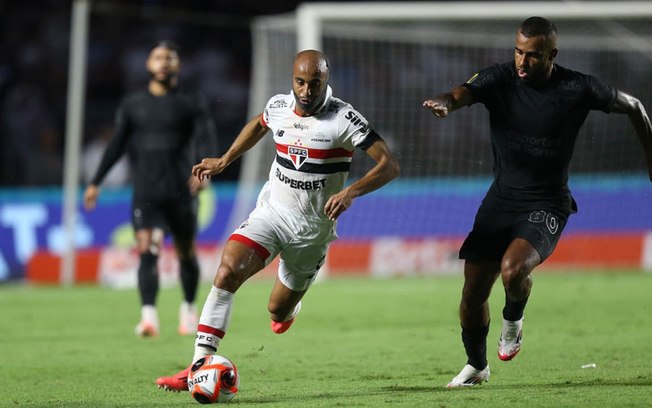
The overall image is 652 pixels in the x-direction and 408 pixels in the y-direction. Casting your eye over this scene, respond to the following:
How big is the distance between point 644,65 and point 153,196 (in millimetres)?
8830

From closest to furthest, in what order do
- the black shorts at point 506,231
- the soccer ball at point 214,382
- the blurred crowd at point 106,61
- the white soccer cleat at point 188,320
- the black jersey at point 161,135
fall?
the soccer ball at point 214,382
the black shorts at point 506,231
the white soccer cleat at point 188,320
the black jersey at point 161,135
the blurred crowd at point 106,61

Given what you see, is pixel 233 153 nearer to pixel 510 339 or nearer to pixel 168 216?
pixel 510 339

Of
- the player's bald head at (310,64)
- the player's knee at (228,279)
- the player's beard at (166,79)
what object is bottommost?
the player's knee at (228,279)

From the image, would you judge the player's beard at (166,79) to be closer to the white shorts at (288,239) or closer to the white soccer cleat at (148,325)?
the white soccer cleat at (148,325)

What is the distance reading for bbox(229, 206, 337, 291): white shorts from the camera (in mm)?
7430

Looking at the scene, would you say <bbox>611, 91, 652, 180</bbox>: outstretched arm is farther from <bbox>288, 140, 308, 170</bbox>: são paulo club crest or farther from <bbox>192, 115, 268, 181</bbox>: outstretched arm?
<bbox>192, 115, 268, 181</bbox>: outstretched arm

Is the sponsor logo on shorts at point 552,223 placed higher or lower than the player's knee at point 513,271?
higher

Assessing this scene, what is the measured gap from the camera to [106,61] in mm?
21438

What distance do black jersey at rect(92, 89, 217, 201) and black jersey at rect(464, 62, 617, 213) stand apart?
4.39 meters

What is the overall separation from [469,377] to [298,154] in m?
1.76

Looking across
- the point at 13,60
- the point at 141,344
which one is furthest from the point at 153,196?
the point at 13,60

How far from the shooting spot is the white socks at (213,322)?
276 inches

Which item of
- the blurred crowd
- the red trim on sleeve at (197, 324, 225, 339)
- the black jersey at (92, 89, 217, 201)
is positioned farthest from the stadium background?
the red trim on sleeve at (197, 324, 225, 339)

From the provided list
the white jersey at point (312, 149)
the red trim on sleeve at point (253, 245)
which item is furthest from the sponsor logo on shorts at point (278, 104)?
the red trim on sleeve at point (253, 245)
